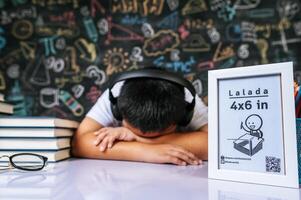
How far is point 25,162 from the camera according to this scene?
698mm

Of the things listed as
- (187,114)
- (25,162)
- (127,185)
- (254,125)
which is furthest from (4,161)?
(254,125)

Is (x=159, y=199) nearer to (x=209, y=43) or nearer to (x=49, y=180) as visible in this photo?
(x=49, y=180)

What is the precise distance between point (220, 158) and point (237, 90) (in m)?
0.13

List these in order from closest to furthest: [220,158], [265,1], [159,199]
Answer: [159,199]
[220,158]
[265,1]

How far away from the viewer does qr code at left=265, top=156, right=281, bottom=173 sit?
474 mm

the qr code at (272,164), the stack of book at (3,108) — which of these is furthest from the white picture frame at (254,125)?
the stack of book at (3,108)

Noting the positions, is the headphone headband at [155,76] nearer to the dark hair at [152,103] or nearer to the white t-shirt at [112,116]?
the dark hair at [152,103]

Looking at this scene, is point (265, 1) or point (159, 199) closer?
point (159, 199)

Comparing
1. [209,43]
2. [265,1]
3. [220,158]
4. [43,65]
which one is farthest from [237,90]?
[43,65]

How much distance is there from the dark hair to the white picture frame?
18cm

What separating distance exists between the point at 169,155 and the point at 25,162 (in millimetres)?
356

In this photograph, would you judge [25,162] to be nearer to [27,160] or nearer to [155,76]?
[27,160]

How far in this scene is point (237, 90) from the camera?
54cm

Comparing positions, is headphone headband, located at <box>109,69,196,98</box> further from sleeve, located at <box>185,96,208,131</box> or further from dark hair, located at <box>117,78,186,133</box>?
sleeve, located at <box>185,96,208,131</box>
